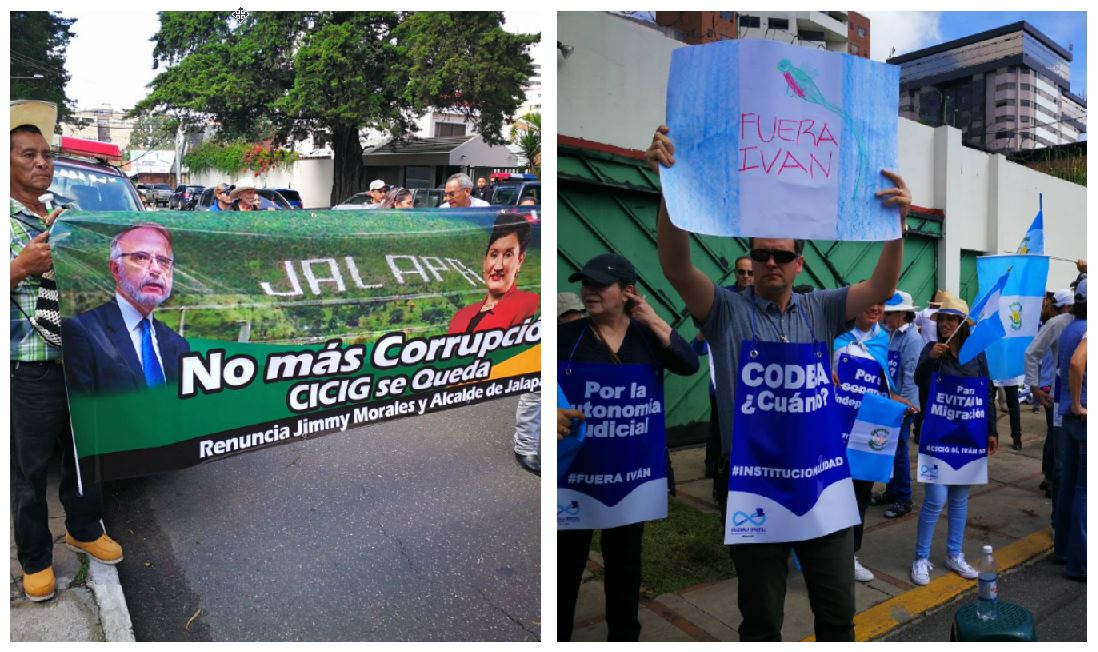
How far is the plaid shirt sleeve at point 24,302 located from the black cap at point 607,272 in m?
1.97

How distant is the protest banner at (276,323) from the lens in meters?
2.92

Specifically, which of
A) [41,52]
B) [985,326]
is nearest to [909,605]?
[985,326]

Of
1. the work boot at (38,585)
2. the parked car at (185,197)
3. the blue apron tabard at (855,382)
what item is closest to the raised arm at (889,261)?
the blue apron tabard at (855,382)

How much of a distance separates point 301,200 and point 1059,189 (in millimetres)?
8003

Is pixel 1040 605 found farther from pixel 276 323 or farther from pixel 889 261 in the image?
pixel 276 323

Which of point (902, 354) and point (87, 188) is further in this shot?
point (902, 354)

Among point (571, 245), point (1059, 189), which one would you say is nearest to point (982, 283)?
point (571, 245)

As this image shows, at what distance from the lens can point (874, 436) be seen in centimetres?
421

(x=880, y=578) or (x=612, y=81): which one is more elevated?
(x=612, y=81)

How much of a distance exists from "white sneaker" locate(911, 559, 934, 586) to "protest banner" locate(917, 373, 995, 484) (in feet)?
1.56

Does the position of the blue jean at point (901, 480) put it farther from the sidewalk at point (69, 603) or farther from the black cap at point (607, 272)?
the sidewalk at point (69, 603)

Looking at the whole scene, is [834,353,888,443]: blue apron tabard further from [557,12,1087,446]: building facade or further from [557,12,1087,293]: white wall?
[557,12,1087,293]: white wall

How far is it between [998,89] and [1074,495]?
5.75 metres

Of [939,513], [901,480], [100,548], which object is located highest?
[100,548]
